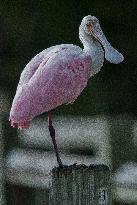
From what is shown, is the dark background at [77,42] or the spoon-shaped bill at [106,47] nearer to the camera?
the spoon-shaped bill at [106,47]

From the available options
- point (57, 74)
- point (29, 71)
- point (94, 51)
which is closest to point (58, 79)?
point (57, 74)

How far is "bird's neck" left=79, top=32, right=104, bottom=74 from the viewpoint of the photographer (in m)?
4.13

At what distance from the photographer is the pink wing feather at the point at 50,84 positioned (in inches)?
151

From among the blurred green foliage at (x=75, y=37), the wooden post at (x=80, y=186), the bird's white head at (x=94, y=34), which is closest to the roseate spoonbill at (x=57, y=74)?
the bird's white head at (x=94, y=34)

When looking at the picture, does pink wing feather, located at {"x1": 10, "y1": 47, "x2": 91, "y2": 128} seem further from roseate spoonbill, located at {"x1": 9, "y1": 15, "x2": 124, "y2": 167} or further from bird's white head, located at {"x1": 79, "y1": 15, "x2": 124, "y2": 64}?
bird's white head, located at {"x1": 79, "y1": 15, "x2": 124, "y2": 64}

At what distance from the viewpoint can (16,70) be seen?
5289 mm

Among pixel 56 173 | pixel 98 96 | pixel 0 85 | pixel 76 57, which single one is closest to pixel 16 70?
pixel 0 85

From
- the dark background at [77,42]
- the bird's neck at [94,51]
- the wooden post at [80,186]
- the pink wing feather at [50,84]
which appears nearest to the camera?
the wooden post at [80,186]

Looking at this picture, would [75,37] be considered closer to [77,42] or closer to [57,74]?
[77,42]

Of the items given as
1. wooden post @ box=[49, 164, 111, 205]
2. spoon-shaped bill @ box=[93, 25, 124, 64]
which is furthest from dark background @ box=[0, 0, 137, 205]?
wooden post @ box=[49, 164, 111, 205]

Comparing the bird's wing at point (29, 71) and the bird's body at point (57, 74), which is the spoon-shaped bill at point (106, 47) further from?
the bird's wing at point (29, 71)

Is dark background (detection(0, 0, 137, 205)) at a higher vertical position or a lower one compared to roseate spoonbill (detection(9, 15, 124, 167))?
higher

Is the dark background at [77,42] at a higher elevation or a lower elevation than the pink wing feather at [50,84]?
higher

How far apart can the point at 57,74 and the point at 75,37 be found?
4.15 ft
